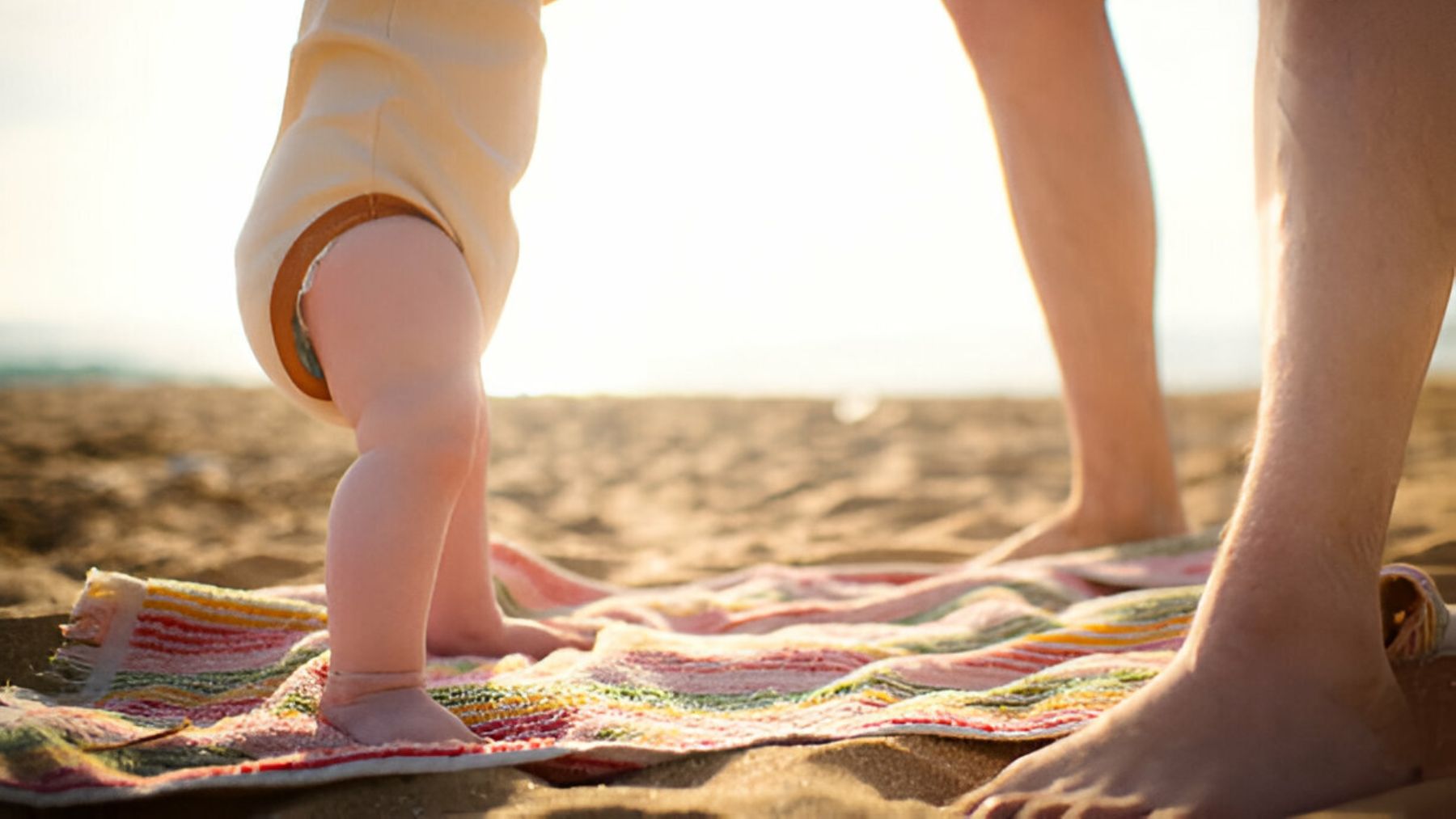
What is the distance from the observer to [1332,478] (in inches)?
38.7

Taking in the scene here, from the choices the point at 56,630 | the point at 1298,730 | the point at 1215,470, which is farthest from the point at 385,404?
the point at 1215,470

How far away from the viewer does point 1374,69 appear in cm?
102

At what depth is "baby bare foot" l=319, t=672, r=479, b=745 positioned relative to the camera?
3.35ft

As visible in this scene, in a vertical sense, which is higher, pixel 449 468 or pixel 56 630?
pixel 449 468

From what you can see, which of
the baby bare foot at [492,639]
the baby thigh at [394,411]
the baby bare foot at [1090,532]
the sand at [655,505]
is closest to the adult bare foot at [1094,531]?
the baby bare foot at [1090,532]

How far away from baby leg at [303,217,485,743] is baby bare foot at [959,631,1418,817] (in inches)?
19.8

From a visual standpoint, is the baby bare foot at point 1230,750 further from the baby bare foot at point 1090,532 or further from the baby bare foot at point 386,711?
the baby bare foot at point 1090,532

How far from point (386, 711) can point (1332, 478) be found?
0.82m

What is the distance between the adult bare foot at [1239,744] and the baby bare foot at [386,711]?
1.48ft

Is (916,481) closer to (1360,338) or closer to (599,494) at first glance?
(599,494)

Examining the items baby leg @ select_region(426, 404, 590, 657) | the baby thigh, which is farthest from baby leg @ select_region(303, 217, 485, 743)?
baby leg @ select_region(426, 404, 590, 657)

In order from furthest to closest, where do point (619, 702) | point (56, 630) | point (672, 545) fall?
point (672, 545) < point (56, 630) < point (619, 702)

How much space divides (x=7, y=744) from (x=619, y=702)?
0.52m

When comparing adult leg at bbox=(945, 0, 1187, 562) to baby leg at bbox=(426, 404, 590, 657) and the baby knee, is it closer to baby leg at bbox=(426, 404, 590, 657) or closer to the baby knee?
baby leg at bbox=(426, 404, 590, 657)
